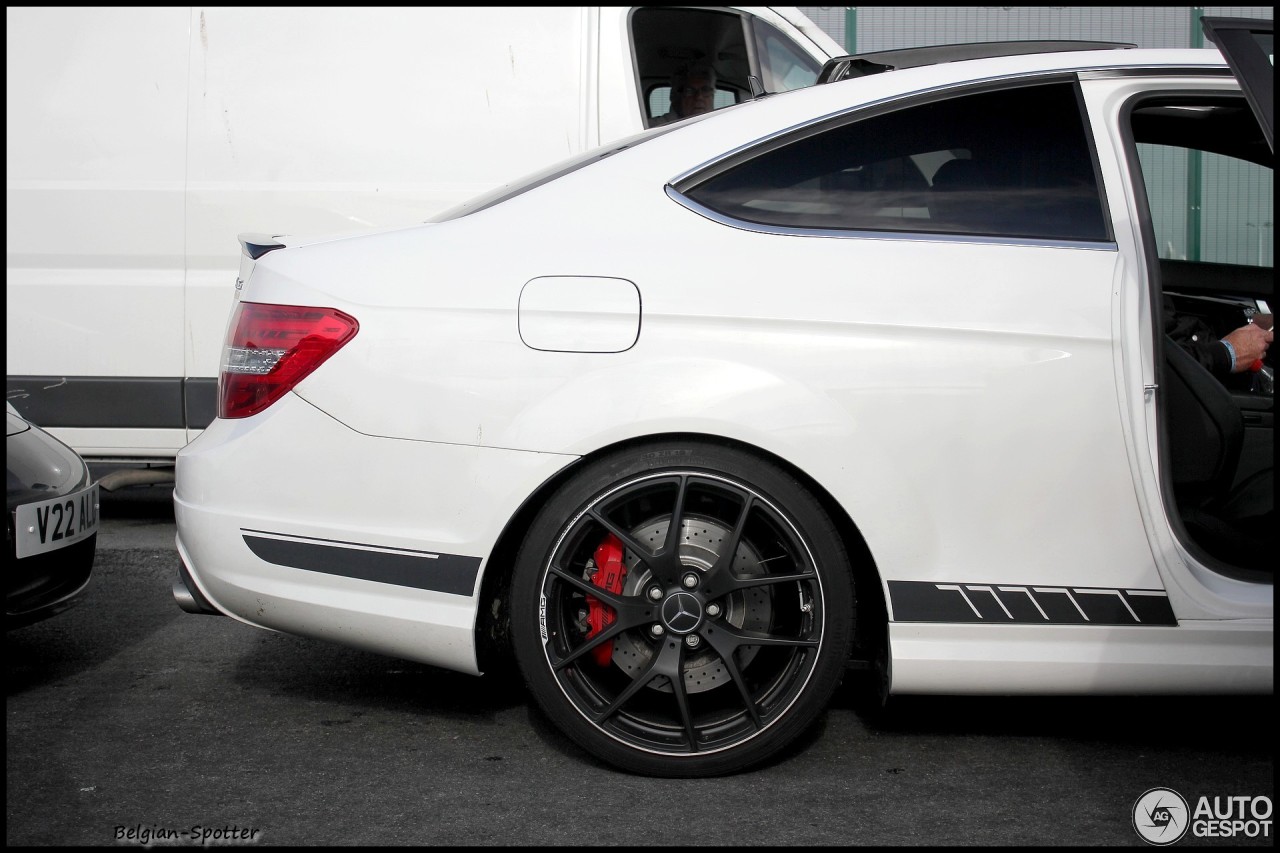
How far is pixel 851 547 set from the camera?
2.87 m

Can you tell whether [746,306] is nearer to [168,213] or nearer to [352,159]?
[352,159]

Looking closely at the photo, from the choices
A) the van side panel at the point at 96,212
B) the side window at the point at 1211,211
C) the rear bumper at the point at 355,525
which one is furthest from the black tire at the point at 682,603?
the side window at the point at 1211,211

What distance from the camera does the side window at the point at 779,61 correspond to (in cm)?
566

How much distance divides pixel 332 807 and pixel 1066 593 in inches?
63.4

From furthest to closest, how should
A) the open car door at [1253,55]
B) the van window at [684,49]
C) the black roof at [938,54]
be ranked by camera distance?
the van window at [684,49] < the black roof at [938,54] < the open car door at [1253,55]

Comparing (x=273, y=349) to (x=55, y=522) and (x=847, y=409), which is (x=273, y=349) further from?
(x=847, y=409)

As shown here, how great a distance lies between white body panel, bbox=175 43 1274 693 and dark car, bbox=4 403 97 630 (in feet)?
3.09

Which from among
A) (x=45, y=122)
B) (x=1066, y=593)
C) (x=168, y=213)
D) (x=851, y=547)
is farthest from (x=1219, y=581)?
(x=45, y=122)

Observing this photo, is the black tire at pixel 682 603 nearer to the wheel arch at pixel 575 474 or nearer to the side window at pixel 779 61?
the wheel arch at pixel 575 474

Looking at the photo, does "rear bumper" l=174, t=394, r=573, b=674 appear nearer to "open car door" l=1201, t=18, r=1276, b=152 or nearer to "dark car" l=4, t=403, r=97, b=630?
"dark car" l=4, t=403, r=97, b=630

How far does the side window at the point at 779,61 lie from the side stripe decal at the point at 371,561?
138 inches

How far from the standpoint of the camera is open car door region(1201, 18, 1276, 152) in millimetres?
2402

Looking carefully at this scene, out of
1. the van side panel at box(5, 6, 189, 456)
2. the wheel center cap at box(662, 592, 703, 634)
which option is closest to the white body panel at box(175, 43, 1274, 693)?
the wheel center cap at box(662, 592, 703, 634)

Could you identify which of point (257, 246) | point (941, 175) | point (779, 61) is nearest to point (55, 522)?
point (257, 246)
